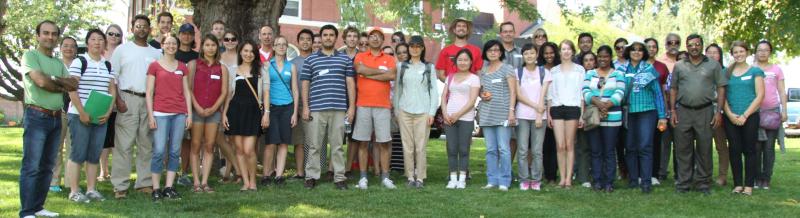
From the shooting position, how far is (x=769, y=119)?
8305mm

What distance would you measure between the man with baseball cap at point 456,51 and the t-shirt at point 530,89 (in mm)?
524

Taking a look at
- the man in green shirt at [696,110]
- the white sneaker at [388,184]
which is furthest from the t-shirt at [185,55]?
the man in green shirt at [696,110]

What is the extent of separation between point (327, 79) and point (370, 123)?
667 mm

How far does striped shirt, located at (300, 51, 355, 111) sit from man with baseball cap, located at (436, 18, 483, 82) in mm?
1218

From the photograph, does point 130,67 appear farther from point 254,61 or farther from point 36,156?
point 36,156

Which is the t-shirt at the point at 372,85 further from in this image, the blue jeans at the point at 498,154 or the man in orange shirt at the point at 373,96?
the blue jeans at the point at 498,154

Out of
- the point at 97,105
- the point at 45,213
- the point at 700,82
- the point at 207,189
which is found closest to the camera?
the point at 45,213

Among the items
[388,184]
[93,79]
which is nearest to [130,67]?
[93,79]

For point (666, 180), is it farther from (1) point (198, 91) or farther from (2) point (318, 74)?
(1) point (198, 91)

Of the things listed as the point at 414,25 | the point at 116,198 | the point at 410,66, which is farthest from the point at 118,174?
the point at 414,25

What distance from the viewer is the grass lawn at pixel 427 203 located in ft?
21.8

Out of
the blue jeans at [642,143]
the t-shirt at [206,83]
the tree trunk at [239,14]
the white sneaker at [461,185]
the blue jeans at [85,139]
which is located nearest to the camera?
the blue jeans at [85,139]

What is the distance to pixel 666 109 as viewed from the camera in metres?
8.48

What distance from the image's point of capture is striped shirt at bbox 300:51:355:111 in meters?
8.12
